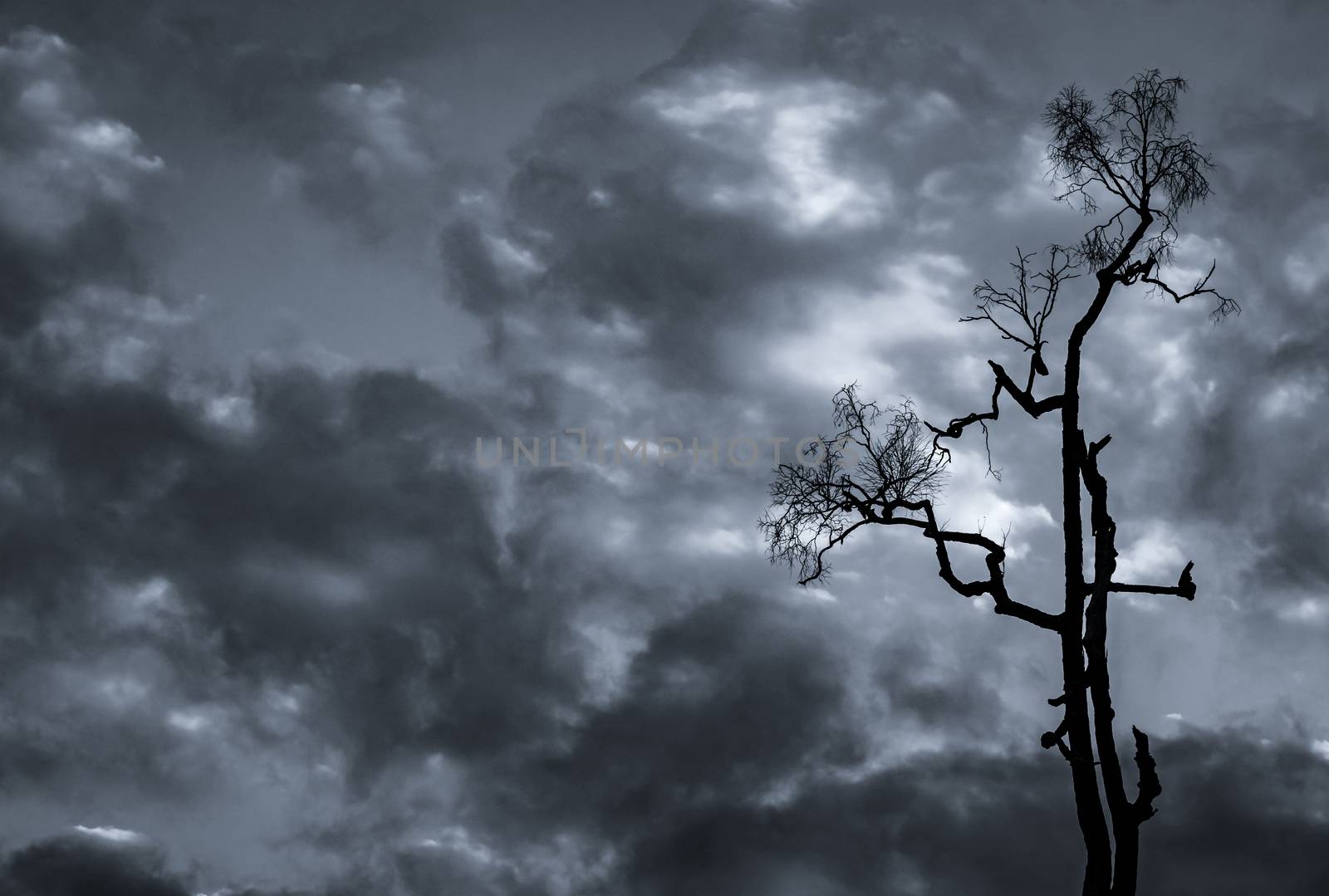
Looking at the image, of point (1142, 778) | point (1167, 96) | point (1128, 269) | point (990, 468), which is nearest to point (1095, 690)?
point (1142, 778)

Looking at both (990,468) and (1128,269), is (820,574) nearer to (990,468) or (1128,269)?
(990,468)

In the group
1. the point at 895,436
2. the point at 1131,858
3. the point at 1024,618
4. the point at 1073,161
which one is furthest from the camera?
the point at 1073,161

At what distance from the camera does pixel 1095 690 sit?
17250 mm

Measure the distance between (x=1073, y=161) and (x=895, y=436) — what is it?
6206mm

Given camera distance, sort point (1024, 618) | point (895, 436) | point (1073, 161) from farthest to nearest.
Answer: point (1073, 161) → point (895, 436) → point (1024, 618)

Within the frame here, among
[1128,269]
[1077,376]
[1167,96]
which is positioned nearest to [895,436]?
[1077,376]

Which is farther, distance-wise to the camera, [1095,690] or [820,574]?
[820,574]

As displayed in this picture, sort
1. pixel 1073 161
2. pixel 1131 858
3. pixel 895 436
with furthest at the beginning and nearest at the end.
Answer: pixel 1073 161 → pixel 895 436 → pixel 1131 858

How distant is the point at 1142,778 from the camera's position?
1692 cm

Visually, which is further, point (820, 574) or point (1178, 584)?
point (820, 574)

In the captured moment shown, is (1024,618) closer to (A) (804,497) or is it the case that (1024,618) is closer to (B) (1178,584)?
(B) (1178,584)

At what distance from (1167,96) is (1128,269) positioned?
132 inches

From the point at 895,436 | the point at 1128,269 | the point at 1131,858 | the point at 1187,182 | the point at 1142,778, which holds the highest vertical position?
the point at 1187,182

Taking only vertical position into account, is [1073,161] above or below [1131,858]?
above
